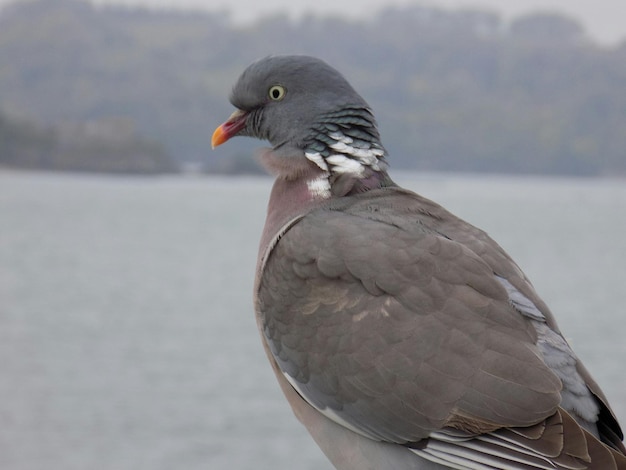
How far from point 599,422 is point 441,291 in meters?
0.95

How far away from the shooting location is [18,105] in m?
145

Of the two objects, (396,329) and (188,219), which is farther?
(188,219)

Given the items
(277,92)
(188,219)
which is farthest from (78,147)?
(277,92)

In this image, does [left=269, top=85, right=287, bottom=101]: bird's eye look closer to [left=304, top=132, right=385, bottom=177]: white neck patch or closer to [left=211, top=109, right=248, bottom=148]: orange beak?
[left=211, top=109, right=248, bottom=148]: orange beak

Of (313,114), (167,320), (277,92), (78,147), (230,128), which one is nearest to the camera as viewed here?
(313,114)

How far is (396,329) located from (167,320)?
3242 inches

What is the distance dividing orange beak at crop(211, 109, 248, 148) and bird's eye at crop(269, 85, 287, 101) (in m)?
0.29

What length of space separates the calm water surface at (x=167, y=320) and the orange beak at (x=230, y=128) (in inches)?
1520

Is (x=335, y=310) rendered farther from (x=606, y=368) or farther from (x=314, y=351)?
(x=606, y=368)

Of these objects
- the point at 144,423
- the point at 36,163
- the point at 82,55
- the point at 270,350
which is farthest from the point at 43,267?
the point at 270,350

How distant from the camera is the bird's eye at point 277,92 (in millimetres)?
5180

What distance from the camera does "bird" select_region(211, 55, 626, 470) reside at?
3928 millimetres

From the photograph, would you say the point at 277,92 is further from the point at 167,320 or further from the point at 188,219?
the point at 188,219

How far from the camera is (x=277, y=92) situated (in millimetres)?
5219
